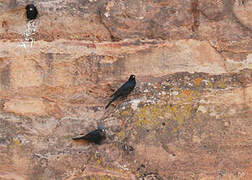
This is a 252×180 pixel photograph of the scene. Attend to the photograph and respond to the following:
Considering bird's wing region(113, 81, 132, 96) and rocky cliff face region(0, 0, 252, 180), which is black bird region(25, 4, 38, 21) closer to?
rocky cliff face region(0, 0, 252, 180)

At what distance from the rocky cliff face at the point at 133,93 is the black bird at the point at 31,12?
0.17ft

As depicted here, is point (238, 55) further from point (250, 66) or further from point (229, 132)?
point (229, 132)

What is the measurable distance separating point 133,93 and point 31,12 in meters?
1.00

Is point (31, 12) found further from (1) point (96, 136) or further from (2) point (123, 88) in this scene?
(1) point (96, 136)

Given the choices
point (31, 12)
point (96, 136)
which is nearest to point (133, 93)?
point (96, 136)

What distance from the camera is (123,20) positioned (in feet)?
8.26

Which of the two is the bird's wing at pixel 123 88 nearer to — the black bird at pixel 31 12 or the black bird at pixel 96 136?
the black bird at pixel 96 136

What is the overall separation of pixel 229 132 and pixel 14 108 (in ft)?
5.50

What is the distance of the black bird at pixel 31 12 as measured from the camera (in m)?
2.49

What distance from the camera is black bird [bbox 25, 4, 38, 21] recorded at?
8.18ft

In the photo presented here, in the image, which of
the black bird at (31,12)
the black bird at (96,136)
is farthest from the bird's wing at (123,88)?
the black bird at (31,12)

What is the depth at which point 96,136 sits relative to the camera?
252 cm

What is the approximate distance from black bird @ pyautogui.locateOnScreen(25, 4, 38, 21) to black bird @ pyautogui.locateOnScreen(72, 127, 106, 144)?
3.32 ft

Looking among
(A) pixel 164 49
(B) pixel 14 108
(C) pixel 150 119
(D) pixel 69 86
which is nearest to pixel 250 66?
(A) pixel 164 49
